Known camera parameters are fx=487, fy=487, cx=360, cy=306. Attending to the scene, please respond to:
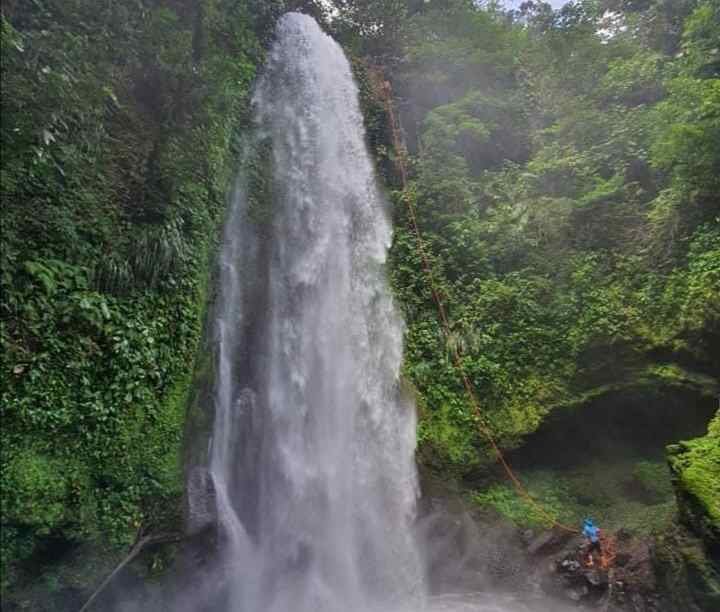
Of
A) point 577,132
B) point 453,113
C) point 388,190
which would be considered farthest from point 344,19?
point 577,132

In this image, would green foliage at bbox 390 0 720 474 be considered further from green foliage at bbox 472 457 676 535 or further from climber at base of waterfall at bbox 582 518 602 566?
climber at base of waterfall at bbox 582 518 602 566

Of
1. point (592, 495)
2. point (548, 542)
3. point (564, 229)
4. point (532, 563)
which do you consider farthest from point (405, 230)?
point (532, 563)

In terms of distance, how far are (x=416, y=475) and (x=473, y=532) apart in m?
1.28

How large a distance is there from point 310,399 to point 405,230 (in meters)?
4.76

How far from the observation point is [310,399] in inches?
340

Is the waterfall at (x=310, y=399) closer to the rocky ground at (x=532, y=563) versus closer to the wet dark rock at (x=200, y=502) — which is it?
the wet dark rock at (x=200, y=502)

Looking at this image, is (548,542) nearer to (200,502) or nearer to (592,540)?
(592,540)

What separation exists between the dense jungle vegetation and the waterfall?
0.68m

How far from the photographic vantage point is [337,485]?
809 cm

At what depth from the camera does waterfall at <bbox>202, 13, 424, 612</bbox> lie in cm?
729

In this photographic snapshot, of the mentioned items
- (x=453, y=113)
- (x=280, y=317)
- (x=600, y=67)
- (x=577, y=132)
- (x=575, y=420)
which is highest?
(x=600, y=67)

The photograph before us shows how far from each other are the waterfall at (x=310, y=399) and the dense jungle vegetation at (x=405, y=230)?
26.7 inches

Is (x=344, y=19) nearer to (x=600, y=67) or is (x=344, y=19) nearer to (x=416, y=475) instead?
(x=600, y=67)

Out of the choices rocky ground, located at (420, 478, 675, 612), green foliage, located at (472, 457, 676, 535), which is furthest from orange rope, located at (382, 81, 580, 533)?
rocky ground, located at (420, 478, 675, 612)
